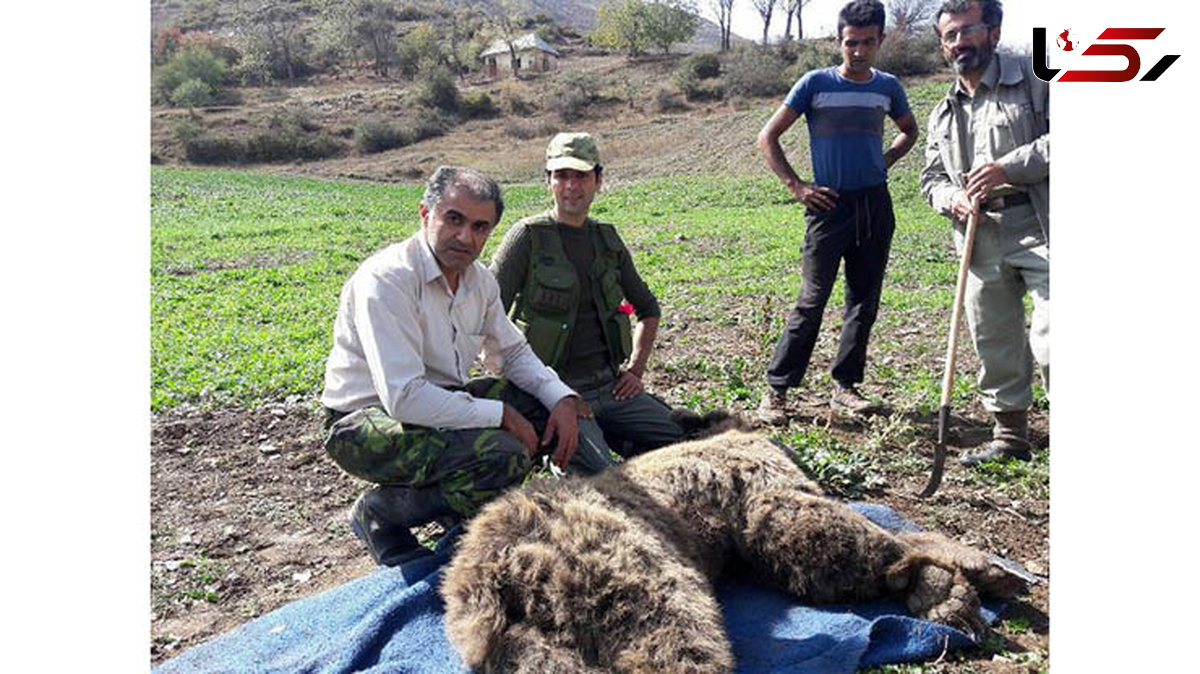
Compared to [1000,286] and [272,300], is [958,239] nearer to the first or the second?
[1000,286]

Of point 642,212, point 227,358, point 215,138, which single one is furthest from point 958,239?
point 215,138

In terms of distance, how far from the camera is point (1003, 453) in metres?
5.05

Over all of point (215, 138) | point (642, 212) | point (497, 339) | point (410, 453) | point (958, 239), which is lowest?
point (410, 453)

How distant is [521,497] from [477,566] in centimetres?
32

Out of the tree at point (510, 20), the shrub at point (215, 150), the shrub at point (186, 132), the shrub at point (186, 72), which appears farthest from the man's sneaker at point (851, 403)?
the shrub at point (186, 72)

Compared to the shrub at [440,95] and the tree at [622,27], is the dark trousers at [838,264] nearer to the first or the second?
the shrub at [440,95]

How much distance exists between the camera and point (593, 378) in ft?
16.0

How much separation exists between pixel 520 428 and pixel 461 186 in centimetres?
101

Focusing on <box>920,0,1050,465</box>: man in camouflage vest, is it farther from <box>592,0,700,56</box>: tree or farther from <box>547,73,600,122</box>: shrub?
<box>592,0,700,56</box>: tree

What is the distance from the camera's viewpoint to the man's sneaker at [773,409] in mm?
5727

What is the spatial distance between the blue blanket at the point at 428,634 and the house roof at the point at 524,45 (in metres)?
57.7

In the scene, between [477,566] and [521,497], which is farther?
[521,497]

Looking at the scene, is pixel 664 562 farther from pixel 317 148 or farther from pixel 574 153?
pixel 317 148
